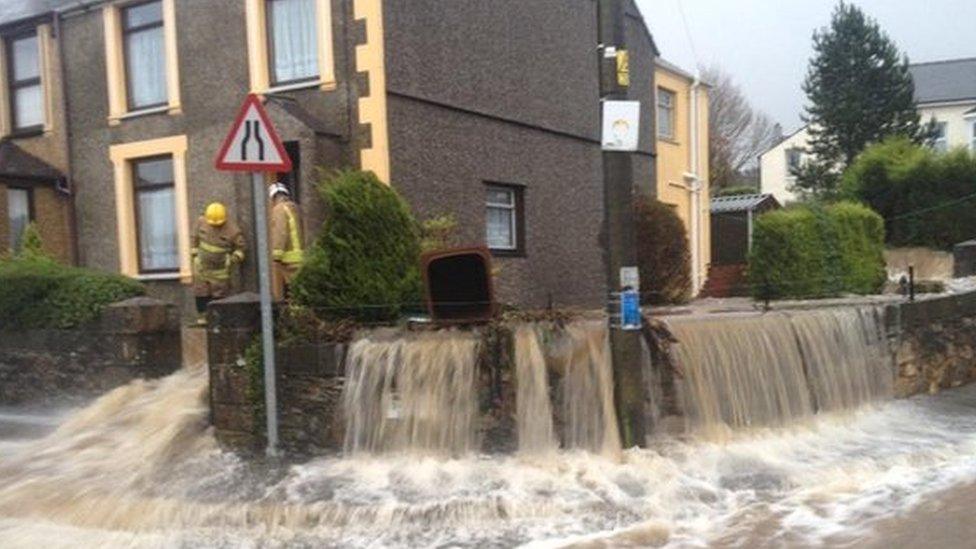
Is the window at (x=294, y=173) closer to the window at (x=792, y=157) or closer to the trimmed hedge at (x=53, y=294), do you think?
the trimmed hedge at (x=53, y=294)

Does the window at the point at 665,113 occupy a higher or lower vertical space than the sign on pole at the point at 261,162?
higher

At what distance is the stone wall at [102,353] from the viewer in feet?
31.6

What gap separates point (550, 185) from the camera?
1479cm

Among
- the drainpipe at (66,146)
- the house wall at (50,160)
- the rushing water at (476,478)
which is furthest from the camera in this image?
the drainpipe at (66,146)

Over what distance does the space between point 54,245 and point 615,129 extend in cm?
1021

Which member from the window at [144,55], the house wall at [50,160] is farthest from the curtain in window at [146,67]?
the house wall at [50,160]

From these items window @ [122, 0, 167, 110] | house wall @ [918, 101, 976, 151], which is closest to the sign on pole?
window @ [122, 0, 167, 110]

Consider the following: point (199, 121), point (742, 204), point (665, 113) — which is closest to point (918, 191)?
point (742, 204)

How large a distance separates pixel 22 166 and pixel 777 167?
4549cm

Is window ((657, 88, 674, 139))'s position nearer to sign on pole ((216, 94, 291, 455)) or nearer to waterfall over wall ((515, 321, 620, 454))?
waterfall over wall ((515, 321, 620, 454))

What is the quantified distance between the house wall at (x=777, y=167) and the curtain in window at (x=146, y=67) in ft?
138

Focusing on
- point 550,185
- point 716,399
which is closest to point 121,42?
point 550,185

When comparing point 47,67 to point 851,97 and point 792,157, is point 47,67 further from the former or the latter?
point 792,157

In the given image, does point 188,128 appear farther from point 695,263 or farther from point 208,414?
point 695,263
